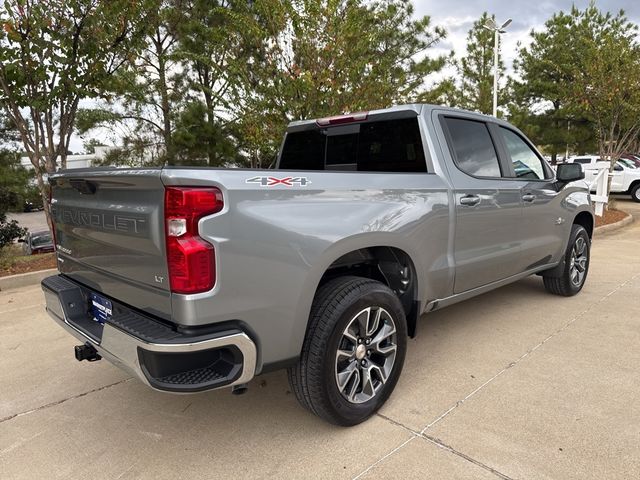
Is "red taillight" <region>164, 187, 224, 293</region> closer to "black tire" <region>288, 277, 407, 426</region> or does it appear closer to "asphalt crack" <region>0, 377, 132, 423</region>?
"black tire" <region>288, 277, 407, 426</region>

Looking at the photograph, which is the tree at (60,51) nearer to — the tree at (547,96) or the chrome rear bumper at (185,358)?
the chrome rear bumper at (185,358)

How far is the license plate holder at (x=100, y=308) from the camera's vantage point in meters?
2.46

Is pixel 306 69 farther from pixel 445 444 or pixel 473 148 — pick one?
pixel 445 444

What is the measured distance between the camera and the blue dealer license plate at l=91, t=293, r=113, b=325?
8.06 feet

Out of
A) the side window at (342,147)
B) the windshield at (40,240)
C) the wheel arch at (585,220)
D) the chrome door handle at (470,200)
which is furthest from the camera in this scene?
the windshield at (40,240)

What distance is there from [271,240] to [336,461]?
1.17 m

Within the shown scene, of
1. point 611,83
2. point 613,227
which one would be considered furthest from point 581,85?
point 613,227

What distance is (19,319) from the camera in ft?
15.3

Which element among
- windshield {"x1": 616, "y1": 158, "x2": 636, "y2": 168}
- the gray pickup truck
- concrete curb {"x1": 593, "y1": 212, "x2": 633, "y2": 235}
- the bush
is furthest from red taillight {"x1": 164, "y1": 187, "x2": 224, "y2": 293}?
windshield {"x1": 616, "y1": 158, "x2": 636, "y2": 168}

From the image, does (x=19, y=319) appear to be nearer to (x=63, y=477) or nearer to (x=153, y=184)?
(x=63, y=477)

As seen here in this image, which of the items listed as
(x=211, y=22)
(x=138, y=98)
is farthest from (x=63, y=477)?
(x=211, y=22)

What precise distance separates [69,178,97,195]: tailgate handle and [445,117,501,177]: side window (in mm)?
2370

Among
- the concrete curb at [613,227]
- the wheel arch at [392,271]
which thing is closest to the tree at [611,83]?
the concrete curb at [613,227]

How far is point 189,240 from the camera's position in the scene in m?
1.93
